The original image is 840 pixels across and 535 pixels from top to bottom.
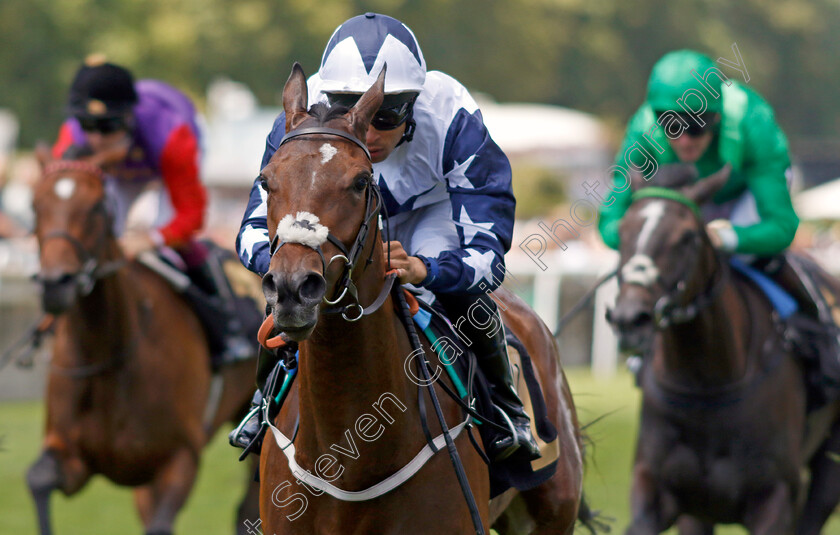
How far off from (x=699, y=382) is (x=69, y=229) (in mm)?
3198

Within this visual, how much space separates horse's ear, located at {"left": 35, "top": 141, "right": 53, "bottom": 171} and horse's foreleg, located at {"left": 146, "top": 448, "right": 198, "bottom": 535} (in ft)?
5.49

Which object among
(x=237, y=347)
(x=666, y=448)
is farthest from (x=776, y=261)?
(x=237, y=347)

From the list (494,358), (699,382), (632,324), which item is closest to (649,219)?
(632,324)

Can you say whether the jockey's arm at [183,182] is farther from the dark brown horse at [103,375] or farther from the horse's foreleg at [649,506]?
the horse's foreleg at [649,506]

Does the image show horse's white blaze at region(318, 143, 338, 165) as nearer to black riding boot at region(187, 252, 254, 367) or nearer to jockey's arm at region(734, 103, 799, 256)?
jockey's arm at region(734, 103, 799, 256)

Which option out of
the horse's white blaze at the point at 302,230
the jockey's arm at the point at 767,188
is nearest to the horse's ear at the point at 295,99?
the horse's white blaze at the point at 302,230

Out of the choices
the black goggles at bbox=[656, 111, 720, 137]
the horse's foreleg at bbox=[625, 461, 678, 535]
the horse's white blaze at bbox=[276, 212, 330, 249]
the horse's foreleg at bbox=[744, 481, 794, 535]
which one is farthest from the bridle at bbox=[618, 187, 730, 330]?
the horse's white blaze at bbox=[276, 212, 330, 249]

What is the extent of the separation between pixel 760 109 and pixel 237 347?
318 centimetres

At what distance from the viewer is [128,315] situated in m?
6.14

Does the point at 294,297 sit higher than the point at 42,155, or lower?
higher

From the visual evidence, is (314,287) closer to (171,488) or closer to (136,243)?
(171,488)

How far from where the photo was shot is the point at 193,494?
28.2 feet

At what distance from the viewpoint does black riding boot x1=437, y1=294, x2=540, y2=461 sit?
142 inches

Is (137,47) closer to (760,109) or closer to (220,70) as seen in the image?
(220,70)
